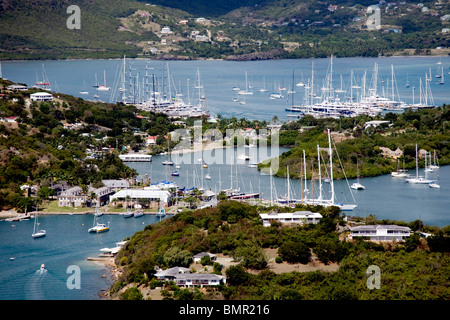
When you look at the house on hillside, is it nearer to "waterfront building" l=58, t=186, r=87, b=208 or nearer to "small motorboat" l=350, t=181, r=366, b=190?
"small motorboat" l=350, t=181, r=366, b=190

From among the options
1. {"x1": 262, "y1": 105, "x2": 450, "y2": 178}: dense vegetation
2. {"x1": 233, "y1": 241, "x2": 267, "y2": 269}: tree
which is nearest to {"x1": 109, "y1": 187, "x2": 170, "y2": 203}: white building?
{"x1": 262, "y1": 105, "x2": 450, "y2": 178}: dense vegetation

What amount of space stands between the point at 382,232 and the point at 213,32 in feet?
343

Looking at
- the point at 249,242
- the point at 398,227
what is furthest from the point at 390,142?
the point at 249,242

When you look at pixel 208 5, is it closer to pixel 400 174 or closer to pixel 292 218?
pixel 400 174

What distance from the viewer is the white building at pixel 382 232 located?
20531 mm

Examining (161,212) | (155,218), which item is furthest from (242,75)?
(155,218)

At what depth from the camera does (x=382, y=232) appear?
2061cm

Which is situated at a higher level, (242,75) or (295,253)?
(242,75)

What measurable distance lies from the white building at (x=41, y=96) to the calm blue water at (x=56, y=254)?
20284mm

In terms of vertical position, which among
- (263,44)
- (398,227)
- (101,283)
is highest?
(263,44)

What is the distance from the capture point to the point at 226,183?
31.9 metres
